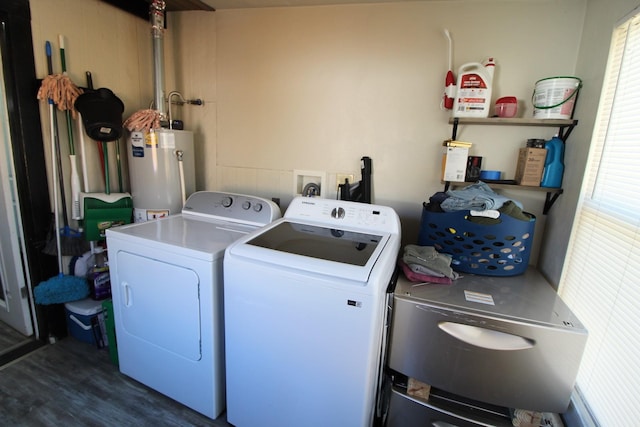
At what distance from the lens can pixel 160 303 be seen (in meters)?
1.55

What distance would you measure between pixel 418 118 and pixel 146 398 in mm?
2286

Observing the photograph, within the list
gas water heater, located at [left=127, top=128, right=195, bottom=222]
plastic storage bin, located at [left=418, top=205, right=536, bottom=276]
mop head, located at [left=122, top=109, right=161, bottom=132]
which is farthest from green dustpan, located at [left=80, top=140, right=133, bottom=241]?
plastic storage bin, located at [left=418, top=205, right=536, bottom=276]

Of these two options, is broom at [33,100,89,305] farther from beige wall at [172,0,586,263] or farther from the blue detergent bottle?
the blue detergent bottle

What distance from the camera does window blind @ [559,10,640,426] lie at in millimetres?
1078

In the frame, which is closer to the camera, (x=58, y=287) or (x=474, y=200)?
(x=474, y=200)

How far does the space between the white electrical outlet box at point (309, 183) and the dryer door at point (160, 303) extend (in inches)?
40.3

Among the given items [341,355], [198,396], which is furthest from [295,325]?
[198,396]

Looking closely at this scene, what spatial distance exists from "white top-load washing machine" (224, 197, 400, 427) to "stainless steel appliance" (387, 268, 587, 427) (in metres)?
0.14

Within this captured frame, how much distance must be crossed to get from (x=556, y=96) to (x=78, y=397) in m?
3.00

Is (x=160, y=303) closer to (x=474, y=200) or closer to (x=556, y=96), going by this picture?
Answer: (x=474, y=200)

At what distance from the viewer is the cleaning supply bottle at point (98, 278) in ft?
6.81

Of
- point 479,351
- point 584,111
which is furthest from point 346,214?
point 584,111

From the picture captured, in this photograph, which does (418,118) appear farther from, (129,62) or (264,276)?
(129,62)

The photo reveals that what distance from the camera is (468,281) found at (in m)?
1.51
